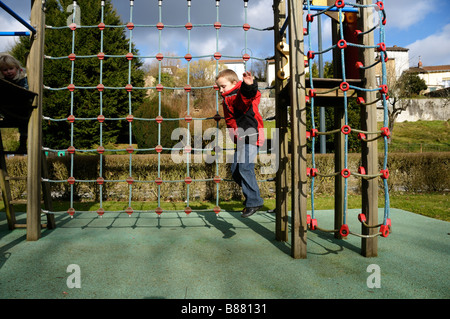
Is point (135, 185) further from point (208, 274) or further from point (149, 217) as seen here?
point (208, 274)

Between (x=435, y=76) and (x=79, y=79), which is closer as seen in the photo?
(x=79, y=79)

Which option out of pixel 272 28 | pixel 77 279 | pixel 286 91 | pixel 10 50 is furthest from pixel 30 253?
pixel 10 50

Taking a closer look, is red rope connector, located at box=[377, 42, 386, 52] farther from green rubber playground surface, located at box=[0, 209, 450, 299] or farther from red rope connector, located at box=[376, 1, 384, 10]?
green rubber playground surface, located at box=[0, 209, 450, 299]

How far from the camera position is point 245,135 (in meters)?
2.83

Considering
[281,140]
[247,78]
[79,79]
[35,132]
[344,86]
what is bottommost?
[281,140]

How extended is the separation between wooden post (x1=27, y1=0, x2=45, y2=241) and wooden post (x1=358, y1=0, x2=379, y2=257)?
9.68ft

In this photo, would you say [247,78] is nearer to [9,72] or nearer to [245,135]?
[245,135]

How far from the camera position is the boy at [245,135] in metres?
2.77

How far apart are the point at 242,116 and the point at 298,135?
2.24 feet

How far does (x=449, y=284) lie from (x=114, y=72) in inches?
528

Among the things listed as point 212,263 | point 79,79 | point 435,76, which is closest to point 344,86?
point 212,263

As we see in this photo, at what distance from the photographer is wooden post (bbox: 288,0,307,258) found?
235cm

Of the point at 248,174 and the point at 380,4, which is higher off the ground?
the point at 380,4

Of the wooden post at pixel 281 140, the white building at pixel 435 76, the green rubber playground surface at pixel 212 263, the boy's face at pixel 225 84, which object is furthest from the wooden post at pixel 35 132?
the white building at pixel 435 76
